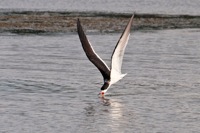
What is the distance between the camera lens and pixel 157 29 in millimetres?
33625

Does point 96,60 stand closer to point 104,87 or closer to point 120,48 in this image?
point 104,87

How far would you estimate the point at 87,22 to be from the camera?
35.3 metres

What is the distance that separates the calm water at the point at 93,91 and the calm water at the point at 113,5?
19228 millimetres

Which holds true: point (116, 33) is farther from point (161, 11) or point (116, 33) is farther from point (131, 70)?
point (161, 11)

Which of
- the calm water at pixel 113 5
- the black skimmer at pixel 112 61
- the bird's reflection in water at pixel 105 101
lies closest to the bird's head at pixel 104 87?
the black skimmer at pixel 112 61

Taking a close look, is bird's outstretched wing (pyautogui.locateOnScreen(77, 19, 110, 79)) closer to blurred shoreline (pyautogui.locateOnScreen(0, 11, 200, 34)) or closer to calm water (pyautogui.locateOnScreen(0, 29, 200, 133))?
calm water (pyautogui.locateOnScreen(0, 29, 200, 133))

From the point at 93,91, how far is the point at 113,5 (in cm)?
3472

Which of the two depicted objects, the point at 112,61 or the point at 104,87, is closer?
the point at 112,61

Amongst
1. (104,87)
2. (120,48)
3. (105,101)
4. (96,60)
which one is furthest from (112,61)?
A: (105,101)

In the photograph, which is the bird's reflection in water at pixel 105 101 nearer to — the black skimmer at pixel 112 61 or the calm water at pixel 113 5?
the black skimmer at pixel 112 61

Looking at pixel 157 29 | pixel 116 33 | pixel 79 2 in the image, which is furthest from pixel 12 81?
pixel 79 2

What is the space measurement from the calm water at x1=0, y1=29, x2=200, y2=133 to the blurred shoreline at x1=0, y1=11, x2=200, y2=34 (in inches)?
218

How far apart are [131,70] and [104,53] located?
433 centimetres

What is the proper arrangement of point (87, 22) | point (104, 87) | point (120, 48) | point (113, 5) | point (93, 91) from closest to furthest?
point (120, 48) → point (104, 87) → point (93, 91) → point (87, 22) → point (113, 5)
